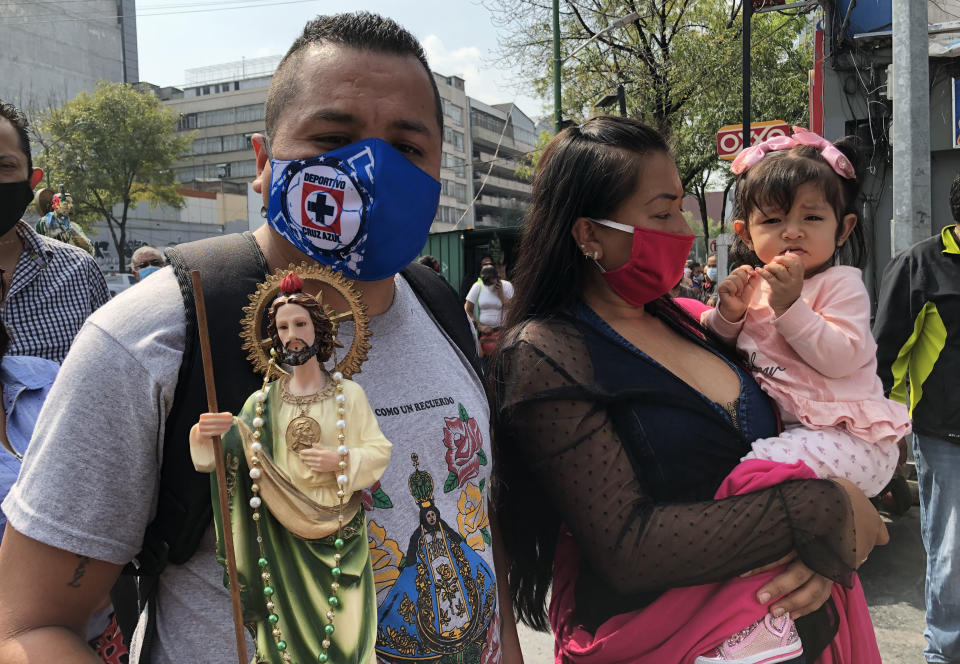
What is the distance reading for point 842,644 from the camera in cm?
186

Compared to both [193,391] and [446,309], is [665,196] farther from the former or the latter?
[193,391]

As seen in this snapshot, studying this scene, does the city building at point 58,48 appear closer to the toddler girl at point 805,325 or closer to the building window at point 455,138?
the building window at point 455,138

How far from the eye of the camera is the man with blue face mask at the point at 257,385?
1.03m

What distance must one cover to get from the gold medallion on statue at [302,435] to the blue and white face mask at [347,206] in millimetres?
343

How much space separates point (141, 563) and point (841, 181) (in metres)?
2.07

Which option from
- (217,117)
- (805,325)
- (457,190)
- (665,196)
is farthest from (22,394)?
(217,117)

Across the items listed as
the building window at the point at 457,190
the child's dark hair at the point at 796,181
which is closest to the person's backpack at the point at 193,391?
the child's dark hair at the point at 796,181

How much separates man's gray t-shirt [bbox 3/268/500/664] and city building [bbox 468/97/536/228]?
216ft

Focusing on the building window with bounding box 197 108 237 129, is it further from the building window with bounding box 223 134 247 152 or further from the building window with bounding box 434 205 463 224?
the building window with bounding box 434 205 463 224

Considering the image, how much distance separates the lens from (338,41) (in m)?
1.30

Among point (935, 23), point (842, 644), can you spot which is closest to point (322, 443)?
point (842, 644)

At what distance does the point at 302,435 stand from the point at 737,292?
5.03ft

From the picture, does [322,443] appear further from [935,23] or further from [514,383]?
[935,23]

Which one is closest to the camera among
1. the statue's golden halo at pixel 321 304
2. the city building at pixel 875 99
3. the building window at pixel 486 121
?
the statue's golden halo at pixel 321 304
